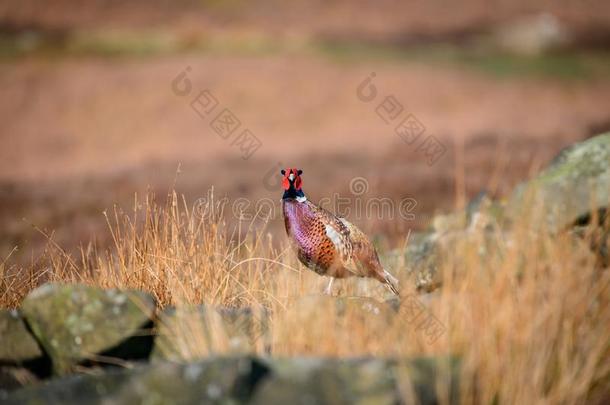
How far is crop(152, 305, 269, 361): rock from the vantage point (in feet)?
14.1

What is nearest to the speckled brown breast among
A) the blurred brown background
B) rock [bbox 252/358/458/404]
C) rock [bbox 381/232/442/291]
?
rock [bbox 381/232/442/291]

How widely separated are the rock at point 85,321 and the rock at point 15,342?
0.26 ft

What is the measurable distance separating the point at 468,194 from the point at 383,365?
395 inches

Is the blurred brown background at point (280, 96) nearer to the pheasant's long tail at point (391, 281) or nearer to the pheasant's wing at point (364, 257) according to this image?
the pheasant's long tail at point (391, 281)

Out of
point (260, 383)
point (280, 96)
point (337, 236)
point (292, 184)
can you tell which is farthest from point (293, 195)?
point (280, 96)

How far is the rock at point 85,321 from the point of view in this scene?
4465 millimetres

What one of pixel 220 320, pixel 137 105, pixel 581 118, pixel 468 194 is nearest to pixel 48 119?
pixel 137 105

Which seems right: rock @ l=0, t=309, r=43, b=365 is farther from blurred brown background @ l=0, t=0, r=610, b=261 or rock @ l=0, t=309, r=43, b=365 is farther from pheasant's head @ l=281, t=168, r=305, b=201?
blurred brown background @ l=0, t=0, r=610, b=261

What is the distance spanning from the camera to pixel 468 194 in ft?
44.2

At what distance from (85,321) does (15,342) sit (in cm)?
42

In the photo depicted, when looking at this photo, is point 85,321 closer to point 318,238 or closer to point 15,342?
point 15,342

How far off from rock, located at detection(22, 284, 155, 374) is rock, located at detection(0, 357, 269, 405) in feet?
1.94

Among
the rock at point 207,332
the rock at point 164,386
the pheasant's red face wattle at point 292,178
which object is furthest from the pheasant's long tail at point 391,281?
the rock at point 164,386

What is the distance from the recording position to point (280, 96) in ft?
73.3
